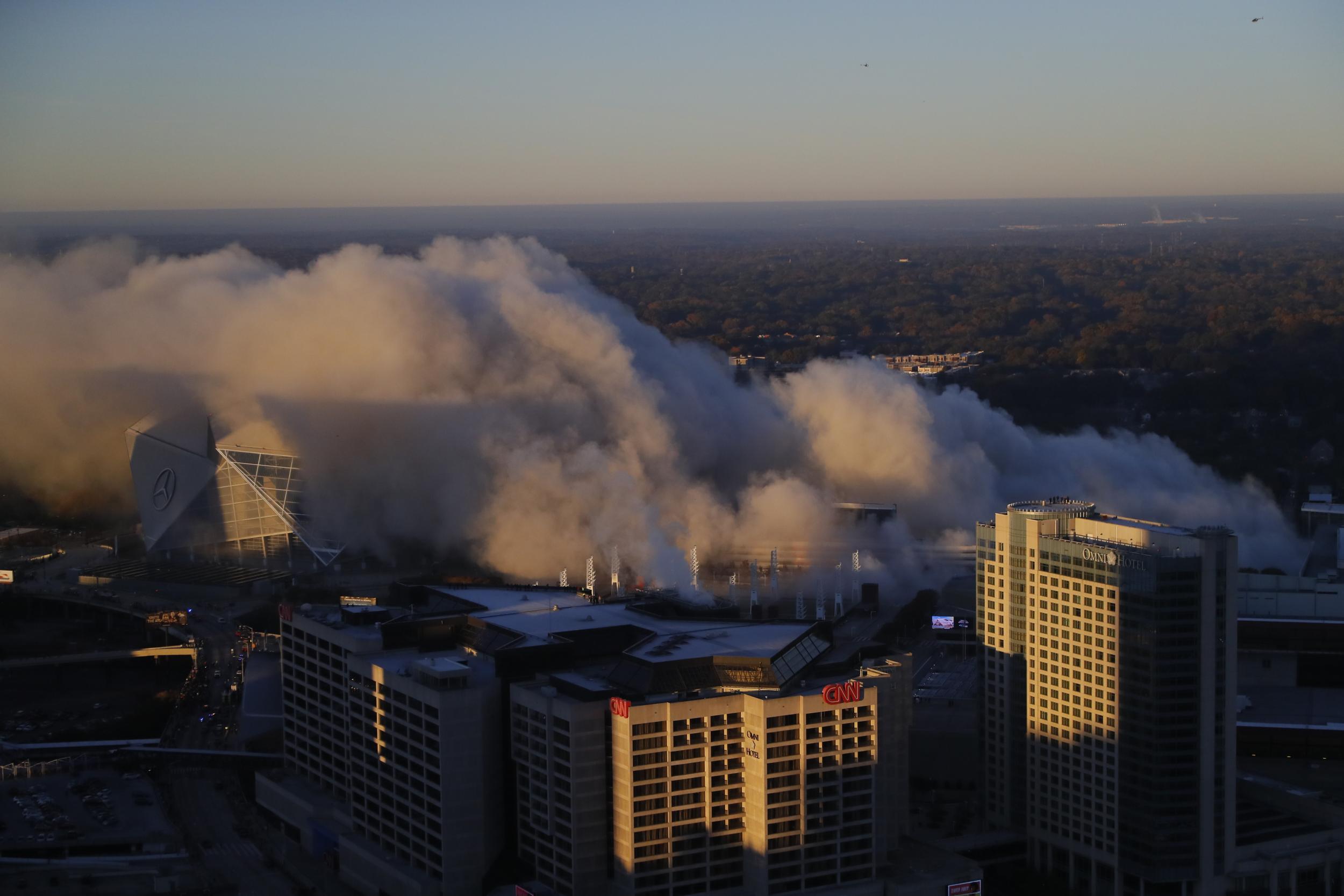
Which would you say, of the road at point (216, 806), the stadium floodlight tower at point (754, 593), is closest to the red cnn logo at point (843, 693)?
the road at point (216, 806)

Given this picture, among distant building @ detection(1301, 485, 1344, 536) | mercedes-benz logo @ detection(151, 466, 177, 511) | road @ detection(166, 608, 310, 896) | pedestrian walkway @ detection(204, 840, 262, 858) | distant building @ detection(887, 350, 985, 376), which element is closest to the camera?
road @ detection(166, 608, 310, 896)

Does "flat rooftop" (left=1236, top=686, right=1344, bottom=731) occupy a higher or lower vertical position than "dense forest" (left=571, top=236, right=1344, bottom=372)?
lower

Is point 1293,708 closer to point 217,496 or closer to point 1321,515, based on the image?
point 1321,515

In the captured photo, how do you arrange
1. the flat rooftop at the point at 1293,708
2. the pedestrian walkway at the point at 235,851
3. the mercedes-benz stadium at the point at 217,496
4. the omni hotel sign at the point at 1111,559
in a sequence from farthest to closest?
the mercedes-benz stadium at the point at 217,496
the flat rooftop at the point at 1293,708
the pedestrian walkway at the point at 235,851
the omni hotel sign at the point at 1111,559

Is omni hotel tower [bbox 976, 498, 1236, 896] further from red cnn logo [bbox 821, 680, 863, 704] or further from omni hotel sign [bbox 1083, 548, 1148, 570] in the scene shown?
red cnn logo [bbox 821, 680, 863, 704]

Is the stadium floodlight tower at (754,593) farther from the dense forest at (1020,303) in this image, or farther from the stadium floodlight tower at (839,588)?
the dense forest at (1020,303)

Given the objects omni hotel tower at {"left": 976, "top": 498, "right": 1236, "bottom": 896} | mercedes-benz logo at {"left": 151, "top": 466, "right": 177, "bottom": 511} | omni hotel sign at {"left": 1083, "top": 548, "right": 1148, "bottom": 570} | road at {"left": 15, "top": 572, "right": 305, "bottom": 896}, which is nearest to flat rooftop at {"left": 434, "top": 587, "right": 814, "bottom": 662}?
omni hotel tower at {"left": 976, "top": 498, "right": 1236, "bottom": 896}
